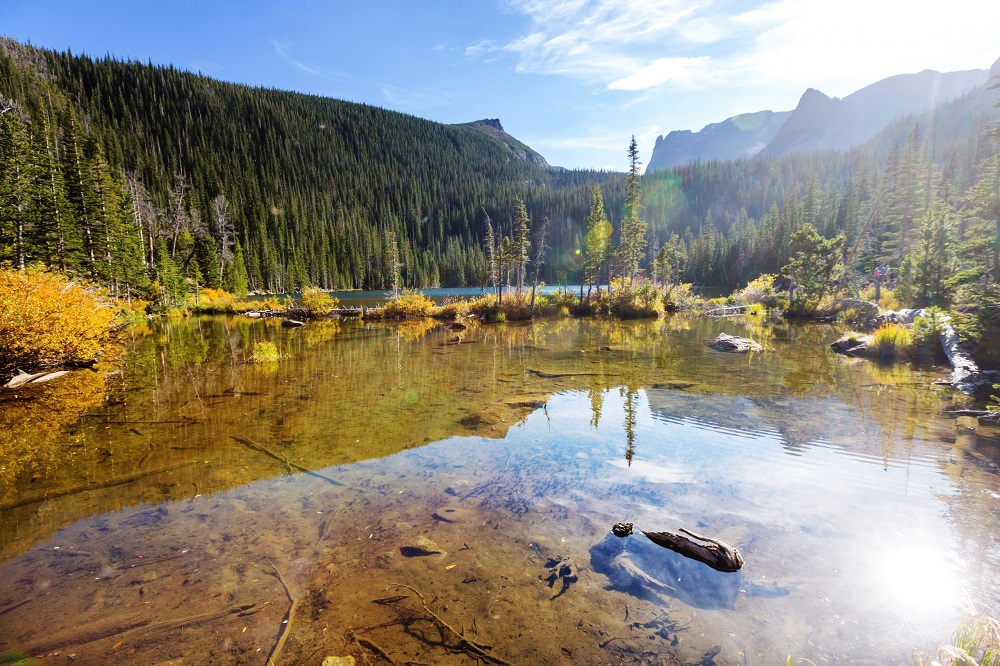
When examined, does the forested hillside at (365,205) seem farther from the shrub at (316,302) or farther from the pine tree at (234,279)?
the shrub at (316,302)

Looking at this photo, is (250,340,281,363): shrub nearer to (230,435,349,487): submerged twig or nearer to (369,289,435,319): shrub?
(230,435,349,487): submerged twig

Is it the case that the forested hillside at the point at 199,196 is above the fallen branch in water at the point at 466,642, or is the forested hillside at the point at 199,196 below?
above

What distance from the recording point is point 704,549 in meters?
5.24

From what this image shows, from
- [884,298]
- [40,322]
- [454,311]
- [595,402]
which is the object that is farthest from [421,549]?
[884,298]

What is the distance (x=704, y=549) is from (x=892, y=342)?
70.5 ft

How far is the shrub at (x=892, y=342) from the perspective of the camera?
742 inches

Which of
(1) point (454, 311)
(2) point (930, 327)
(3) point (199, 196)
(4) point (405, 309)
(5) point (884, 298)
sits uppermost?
(3) point (199, 196)

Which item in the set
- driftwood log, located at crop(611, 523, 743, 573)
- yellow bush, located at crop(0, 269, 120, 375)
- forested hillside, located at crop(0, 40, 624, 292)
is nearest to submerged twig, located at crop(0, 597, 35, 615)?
driftwood log, located at crop(611, 523, 743, 573)

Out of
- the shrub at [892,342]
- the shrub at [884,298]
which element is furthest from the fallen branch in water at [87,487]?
the shrub at [884,298]

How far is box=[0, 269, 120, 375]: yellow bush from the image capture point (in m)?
13.5

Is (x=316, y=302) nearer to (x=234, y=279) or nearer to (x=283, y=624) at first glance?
(x=234, y=279)

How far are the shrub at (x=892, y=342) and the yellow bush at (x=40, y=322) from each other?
34726 mm

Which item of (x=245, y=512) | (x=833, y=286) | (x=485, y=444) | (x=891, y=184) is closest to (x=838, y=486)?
(x=485, y=444)

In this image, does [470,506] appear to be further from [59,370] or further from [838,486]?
[59,370]
